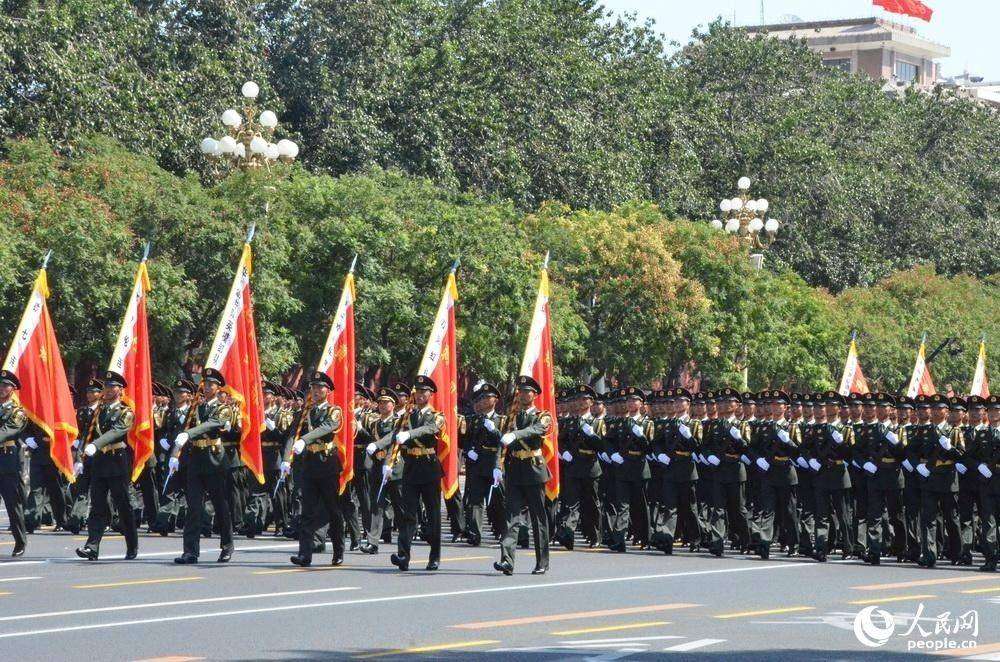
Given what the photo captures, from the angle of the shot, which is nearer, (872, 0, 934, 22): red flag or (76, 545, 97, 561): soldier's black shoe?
(76, 545, 97, 561): soldier's black shoe

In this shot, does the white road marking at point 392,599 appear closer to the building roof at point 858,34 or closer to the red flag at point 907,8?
the red flag at point 907,8

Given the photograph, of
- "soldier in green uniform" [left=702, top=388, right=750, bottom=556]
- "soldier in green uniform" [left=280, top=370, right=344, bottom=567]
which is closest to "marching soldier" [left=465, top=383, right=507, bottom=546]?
"soldier in green uniform" [left=702, top=388, right=750, bottom=556]

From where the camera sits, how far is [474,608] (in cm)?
1327

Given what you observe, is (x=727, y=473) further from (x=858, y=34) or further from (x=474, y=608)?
(x=858, y=34)

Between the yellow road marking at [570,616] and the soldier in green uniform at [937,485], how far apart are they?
18.2 feet

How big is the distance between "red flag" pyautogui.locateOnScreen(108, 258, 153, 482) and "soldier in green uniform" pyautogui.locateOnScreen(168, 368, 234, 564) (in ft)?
3.65

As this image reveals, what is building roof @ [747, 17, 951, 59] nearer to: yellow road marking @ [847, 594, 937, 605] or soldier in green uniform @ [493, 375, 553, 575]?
soldier in green uniform @ [493, 375, 553, 575]

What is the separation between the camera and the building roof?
419 feet

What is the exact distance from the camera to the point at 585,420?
20.0 meters

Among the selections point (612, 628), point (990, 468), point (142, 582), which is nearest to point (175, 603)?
point (142, 582)

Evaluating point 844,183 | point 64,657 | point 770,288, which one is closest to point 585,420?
point 64,657

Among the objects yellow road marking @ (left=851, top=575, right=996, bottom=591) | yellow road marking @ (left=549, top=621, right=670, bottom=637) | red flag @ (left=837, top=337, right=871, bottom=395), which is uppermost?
red flag @ (left=837, top=337, right=871, bottom=395)

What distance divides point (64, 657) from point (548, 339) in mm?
8371

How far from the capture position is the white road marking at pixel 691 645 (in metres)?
11.0
